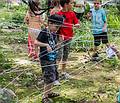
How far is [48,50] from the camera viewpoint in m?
5.55

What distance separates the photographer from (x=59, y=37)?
7367mm

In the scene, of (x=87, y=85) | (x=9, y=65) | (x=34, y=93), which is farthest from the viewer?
(x=9, y=65)

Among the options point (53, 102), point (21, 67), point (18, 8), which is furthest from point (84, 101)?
point (18, 8)

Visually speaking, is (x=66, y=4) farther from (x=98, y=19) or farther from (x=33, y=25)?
(x=33, y=25)

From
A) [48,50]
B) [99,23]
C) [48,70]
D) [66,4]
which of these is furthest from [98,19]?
[48,50]

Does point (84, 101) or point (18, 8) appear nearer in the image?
point (84, 101)

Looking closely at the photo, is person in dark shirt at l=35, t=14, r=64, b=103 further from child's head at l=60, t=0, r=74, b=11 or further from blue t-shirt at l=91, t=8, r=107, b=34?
blue t-shirt at l=91, t=8, r=107, b=34

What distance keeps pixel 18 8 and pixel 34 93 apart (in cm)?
989

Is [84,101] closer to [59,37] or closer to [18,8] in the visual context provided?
[59,37]

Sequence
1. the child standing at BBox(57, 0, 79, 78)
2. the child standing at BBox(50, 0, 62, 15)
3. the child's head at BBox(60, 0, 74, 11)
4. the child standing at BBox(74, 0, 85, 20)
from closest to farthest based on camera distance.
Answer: the child's head at BBox(60, 0, 74, 11), the child standing at BBox(57, 0, 79, 78), the child standing at BBox(50, 0, 62, 15), the child standing at BBox(74, 0, 85, 20)

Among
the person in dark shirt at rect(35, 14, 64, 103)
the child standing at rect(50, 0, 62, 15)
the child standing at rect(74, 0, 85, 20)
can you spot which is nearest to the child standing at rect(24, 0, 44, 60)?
the child standing at rect(50, 0, 62, 15)

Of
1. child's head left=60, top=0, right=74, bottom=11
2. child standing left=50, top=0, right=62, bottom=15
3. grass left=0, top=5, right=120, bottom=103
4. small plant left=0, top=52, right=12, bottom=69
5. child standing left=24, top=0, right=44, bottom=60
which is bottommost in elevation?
grass left=0, top=5, right=120, bottom=103

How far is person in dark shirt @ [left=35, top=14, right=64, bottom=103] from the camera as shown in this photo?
18.4ft

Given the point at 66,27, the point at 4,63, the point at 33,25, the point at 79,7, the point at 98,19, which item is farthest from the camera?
the point at 79,7
